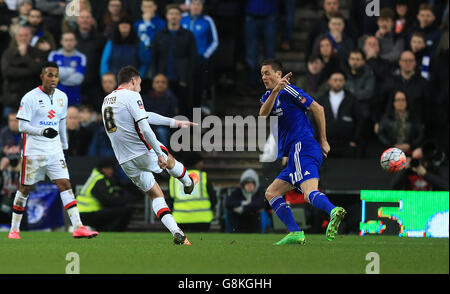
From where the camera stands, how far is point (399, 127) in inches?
704

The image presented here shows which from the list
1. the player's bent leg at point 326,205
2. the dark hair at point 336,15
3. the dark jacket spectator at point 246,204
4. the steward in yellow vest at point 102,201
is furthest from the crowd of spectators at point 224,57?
the player's bent leg at point 326,205

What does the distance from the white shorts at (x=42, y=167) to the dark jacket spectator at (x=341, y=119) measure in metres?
5.92

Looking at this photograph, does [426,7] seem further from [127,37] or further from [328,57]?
[127,37]

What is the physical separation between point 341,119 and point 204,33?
3.89 meters

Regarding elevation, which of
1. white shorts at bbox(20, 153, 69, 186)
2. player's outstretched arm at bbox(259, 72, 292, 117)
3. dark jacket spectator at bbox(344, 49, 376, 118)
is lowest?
white shorts at bbox(20, 153, 69, 186)

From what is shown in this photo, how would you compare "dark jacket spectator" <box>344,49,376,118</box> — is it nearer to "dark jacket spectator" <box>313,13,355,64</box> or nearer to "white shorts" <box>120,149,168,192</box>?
"dark jacket spectator" <box>313,13,355,64</box>

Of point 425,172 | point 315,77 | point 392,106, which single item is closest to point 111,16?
point 315,77

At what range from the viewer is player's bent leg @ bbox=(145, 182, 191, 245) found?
38.7 ft

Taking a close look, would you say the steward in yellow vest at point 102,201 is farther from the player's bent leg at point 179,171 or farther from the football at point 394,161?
the football at point 394,161

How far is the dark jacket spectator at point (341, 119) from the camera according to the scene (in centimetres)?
1798

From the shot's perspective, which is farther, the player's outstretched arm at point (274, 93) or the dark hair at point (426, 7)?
the dark hair at point (426, 7)

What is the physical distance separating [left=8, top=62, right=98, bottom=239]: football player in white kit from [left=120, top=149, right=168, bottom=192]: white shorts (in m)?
1.96

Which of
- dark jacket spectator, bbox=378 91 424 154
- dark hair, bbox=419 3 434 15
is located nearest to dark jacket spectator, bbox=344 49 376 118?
dark jacket spectator, bbox=378 91 424 154

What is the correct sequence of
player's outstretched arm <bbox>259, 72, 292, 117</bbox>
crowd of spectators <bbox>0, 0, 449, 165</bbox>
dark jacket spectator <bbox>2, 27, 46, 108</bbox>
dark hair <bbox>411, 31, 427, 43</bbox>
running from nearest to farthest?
player's outstretched arm <bbox>259, 72, 292, 117</bbox>, crowd of spectators <bbox>0, 0, 449, 165</bbox>, dark hair <bbox>411, 31, 427, 43</bbox>, dark jacket spectator <bbox>2, 27, 46, 108</bbox>
